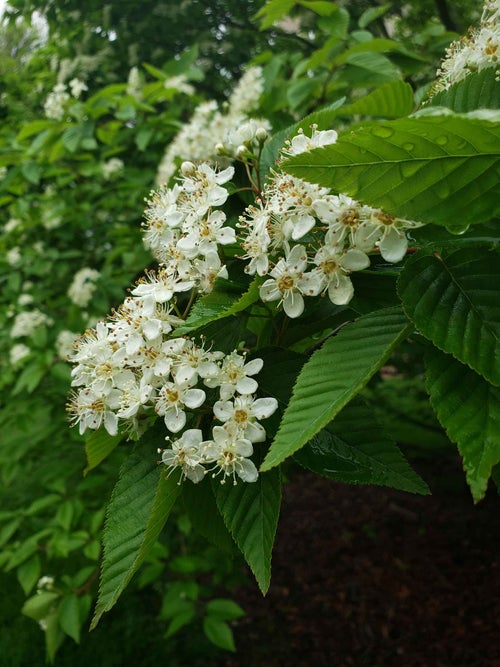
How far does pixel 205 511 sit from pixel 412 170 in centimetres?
71

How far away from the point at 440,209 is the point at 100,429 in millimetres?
733

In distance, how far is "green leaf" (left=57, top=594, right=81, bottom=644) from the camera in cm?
226

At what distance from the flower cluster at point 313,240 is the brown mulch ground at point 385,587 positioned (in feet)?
10.0

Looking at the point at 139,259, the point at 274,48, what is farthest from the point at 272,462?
the point at 274,48

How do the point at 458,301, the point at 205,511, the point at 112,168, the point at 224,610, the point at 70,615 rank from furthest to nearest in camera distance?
1. the point at 112,168
2. the point at 224,610
3. the point at 70,615
4. the point at 205,511
5. the point at 458,301

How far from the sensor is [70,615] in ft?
7.62

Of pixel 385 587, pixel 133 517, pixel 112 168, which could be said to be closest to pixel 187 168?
pixel 133 517

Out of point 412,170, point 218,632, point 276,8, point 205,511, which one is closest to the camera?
point 412,170

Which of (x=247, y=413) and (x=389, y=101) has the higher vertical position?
(x=389, y=101)

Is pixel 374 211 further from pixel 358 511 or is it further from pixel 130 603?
pixel 358 511

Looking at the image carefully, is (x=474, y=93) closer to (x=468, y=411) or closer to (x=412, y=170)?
(x=412, y=170)

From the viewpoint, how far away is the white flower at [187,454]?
97cm

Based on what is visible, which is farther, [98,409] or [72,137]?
[72,137]

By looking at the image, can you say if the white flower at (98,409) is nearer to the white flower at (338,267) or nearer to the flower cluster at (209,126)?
the white flower at (338,267)
